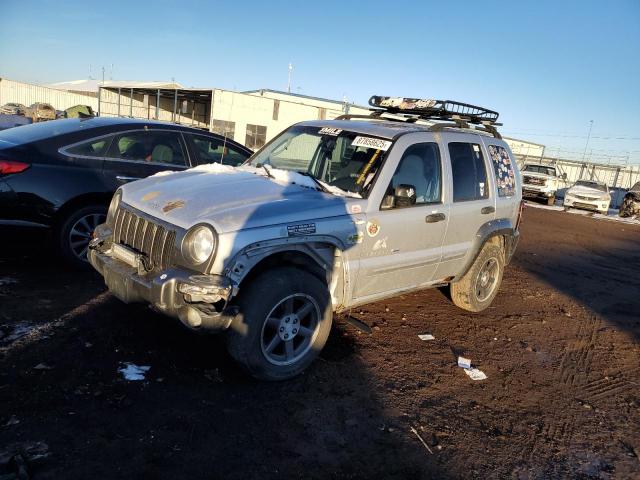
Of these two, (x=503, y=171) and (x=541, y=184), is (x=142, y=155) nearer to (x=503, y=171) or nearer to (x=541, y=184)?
(x=503, y=171)

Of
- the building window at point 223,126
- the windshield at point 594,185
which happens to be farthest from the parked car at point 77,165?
the windshield at point 594,185

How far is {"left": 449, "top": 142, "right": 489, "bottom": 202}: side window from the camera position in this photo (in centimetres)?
487

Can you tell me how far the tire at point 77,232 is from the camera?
5.21 meters

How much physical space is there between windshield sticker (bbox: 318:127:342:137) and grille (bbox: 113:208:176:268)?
1.96 metres

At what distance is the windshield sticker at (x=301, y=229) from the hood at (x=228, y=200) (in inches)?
2.0

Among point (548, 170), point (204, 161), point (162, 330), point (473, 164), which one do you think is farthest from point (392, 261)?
point (548, 170)

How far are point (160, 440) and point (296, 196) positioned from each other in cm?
193

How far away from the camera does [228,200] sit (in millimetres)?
3566

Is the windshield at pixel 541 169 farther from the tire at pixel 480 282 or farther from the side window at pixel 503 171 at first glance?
the tire at pixel 480 282

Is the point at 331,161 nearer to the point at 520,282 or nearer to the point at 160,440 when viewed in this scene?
the point at 160,440

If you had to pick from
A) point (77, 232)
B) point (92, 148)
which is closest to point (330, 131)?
point (92, 148)

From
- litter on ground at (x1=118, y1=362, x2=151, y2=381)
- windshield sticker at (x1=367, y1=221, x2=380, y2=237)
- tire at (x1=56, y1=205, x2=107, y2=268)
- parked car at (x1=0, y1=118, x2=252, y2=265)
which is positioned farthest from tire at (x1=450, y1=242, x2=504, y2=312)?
tire at (x1=56, y1=205, x2=107, y2=268)

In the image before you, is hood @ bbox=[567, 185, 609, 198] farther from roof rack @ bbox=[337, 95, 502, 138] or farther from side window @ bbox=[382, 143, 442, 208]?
side window @ bbox=[382, 143, 442, 208]

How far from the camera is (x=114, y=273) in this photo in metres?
3.64
